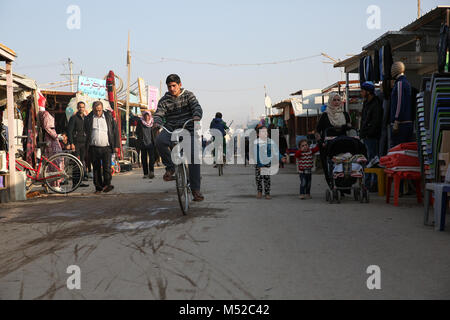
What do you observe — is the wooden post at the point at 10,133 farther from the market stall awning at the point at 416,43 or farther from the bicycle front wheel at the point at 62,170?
the market stall awning at the point at 416,43

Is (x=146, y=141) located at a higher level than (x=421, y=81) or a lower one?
lower

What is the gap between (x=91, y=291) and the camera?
3.56 metres

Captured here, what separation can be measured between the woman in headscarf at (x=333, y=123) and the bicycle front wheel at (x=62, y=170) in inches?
207

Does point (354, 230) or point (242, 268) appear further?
point (354, 230)

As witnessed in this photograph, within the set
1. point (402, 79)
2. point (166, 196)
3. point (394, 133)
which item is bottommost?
point (166, 196)

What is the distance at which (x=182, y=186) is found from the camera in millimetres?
7547

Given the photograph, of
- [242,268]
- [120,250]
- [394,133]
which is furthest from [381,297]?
[394,133]

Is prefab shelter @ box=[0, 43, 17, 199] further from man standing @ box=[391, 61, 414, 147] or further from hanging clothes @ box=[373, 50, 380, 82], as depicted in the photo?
hanging clothes @ box=[373, 50, 380, 82]

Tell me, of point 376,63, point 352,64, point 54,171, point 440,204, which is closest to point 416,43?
point 376,63

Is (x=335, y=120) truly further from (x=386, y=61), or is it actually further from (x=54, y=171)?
(x=54, y=171)

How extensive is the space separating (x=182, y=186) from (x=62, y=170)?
4776mm

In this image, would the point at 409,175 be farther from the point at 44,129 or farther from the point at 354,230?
the point at 44,129

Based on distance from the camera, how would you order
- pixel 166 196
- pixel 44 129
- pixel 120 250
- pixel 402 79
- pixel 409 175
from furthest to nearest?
pixel 44 129
pixel 166 196
pixel 402 79
pixel 409 175
pixel 120 250
